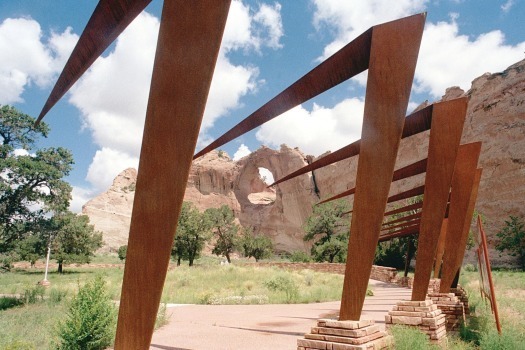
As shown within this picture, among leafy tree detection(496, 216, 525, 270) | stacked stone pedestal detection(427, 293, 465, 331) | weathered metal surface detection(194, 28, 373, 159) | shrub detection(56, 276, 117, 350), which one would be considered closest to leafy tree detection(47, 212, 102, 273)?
shrub detection(56, 276, 117, 350)

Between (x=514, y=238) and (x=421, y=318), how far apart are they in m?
31.2

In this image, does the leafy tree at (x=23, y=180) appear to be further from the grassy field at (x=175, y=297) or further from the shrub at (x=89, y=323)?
the shrub at (x=89, y=323)

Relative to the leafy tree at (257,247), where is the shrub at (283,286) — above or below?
below

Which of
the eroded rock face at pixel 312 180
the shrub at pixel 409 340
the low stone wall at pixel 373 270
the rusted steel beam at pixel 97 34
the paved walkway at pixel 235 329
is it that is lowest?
the paved walkway at pixel 235 329

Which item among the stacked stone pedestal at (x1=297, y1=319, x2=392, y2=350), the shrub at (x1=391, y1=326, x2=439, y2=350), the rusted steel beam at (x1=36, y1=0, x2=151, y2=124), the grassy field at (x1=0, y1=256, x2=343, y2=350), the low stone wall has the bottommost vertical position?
the grassy field at (x1=0, y1=256, x2=343, y2=350)

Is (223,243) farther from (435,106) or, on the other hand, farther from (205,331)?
(435,106)

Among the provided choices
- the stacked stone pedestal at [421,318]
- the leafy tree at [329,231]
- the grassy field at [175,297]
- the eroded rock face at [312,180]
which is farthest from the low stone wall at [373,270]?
the stacked stone pedestal at [421,318]

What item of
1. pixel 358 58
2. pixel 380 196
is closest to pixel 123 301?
pixel 380 196

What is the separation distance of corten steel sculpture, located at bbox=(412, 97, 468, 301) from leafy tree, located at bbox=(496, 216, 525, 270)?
31263 millimetres

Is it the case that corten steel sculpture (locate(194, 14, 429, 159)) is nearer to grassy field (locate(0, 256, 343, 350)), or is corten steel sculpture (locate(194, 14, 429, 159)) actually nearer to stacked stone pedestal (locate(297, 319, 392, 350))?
stacked stone pedestal (locate(297, 319, 392, 350))

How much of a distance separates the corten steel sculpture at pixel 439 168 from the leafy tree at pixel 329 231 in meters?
30.6

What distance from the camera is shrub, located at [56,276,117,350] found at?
20.8 feet

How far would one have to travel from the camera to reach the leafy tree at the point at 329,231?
36.3 metres

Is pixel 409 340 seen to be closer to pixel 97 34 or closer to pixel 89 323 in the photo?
pixel 97 34
